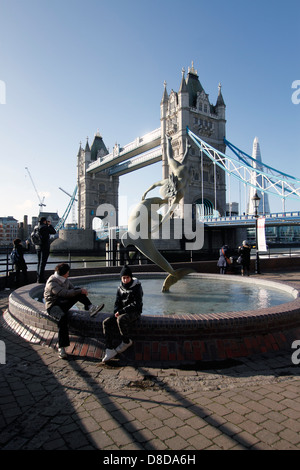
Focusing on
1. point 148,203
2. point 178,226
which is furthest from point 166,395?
point 178,226

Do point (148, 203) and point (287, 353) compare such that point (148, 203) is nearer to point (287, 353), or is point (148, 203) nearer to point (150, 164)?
point (287, 353)

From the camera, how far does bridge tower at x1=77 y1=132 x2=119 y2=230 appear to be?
250ft

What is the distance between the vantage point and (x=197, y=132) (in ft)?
158

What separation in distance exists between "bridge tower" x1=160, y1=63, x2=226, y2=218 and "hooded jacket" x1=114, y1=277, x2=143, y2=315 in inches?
1618

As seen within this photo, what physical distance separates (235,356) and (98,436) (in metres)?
1.90

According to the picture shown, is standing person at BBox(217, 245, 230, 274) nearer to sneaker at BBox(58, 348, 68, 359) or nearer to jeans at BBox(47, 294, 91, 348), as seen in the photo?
jeans at BBox(47, 294, 91, 348)

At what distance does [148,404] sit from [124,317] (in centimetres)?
101

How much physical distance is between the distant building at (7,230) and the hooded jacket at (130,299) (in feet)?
366

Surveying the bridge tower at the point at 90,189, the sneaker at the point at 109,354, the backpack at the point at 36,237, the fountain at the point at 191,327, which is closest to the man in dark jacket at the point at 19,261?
the backpack at the point at 36,237

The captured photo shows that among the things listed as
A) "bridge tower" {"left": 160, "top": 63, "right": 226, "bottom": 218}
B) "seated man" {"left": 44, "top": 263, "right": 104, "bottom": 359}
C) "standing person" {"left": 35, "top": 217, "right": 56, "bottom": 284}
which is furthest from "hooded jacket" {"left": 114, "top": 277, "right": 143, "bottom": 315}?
"bridge tower" {"left": 160, "top": 63, "right": 226, "bottom": 218}

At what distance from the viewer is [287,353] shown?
3648mm

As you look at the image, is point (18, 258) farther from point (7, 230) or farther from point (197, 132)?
point (7, 230)

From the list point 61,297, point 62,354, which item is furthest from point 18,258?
point 62,354
